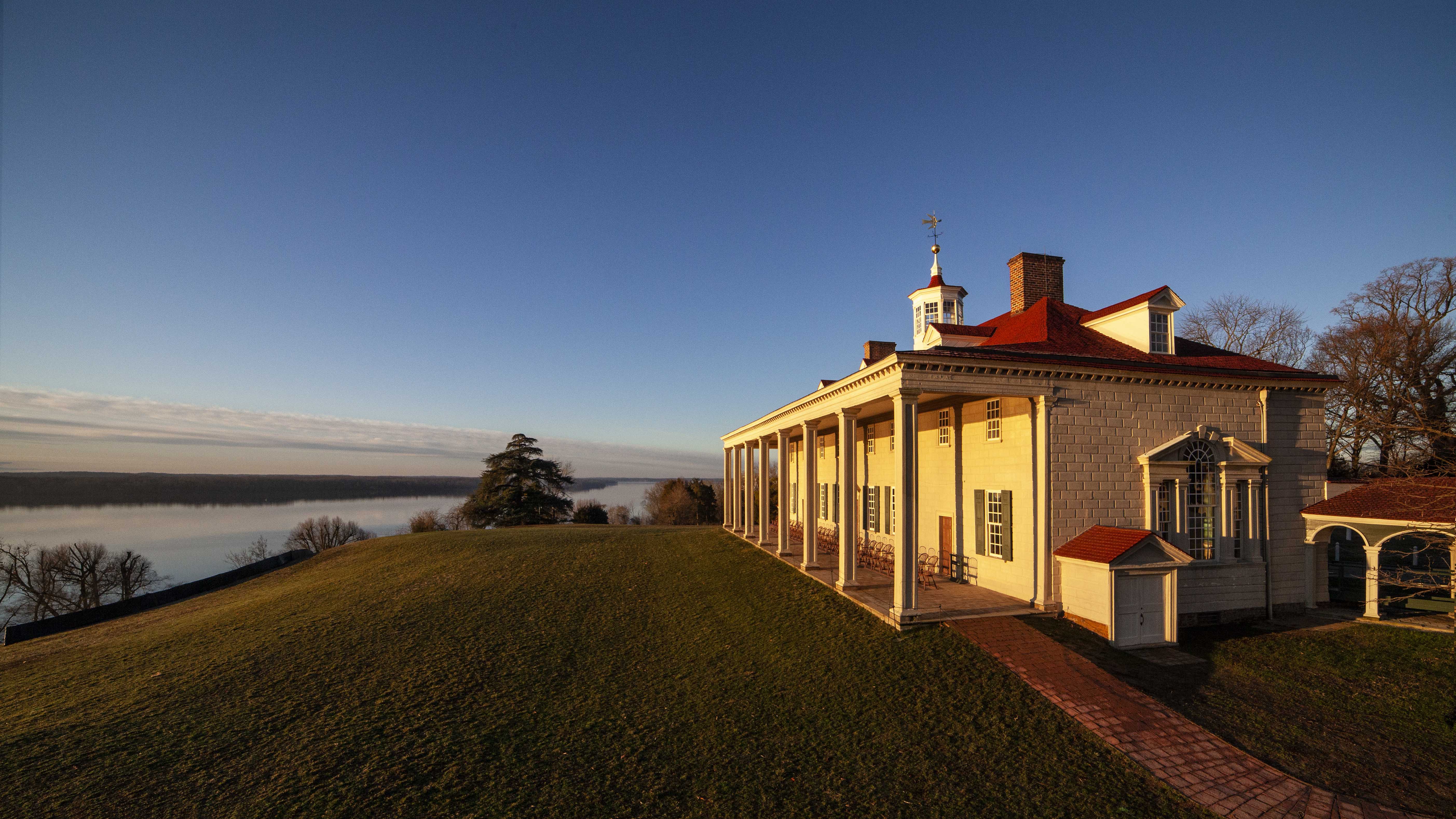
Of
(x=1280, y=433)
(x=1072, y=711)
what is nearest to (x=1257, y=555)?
(x=1280, y=433)

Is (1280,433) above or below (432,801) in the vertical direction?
above

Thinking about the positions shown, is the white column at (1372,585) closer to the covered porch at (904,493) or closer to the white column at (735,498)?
the covered porch at (904,493)

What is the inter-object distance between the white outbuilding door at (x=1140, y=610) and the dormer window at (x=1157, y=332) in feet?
22.1

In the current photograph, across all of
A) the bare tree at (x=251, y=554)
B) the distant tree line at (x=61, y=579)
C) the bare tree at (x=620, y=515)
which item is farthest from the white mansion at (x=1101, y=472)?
the bare tree at (x=251, y=554)

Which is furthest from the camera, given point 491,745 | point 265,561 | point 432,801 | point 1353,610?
point 265,561

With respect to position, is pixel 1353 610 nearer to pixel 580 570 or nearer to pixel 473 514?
pixel 580 570

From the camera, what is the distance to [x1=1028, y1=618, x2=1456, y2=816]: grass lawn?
7.71m

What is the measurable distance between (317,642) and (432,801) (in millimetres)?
8297

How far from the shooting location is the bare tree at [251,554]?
46.6 metres

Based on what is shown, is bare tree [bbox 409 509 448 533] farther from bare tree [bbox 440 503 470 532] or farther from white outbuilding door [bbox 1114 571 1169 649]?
white outbuilding door [bbox 1114 571 1169 649]

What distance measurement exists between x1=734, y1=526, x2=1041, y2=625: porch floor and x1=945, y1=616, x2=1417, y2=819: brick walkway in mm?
928

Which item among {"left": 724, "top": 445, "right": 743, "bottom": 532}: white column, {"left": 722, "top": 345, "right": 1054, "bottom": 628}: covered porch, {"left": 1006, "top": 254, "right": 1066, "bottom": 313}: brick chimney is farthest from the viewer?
{"left": 724, "top": 445, "right": 743, "bottom": 532}: white column

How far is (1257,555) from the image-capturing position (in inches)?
572

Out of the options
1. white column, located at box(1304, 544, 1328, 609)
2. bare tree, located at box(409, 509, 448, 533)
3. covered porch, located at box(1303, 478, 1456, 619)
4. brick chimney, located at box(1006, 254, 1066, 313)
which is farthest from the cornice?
bare tree, located at box(409, 509, 448, 533)
